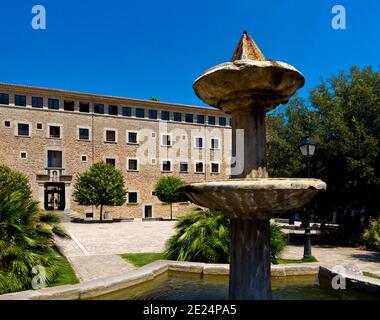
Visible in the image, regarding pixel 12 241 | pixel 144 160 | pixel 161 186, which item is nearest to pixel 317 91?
pixel 12 241

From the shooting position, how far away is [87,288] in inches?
253

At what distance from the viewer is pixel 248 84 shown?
4.39 meters

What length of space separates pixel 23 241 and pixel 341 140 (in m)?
12.7

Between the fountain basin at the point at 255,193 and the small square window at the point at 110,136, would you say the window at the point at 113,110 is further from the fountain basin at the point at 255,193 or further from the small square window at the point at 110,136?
the fountain basin at the point at 255,193

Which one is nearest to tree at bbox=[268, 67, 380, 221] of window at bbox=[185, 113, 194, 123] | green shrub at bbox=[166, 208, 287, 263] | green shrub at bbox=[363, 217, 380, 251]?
green shrub at bbox=[363, 217, 380, 251]

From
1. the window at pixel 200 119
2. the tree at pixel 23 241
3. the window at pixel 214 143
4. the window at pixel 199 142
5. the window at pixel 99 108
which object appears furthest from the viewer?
the window at pixel 214 143

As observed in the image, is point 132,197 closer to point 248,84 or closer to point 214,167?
point 214,167

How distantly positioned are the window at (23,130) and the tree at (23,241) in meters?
28.6

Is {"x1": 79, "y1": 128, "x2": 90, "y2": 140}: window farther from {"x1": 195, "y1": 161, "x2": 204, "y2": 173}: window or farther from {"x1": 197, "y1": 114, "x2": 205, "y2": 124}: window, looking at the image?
{"x1": 197, "y1": 114, "x2": 205, "y2": 124}: window

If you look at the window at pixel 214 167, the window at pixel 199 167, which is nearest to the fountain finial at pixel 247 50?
the window at pixel 199 167

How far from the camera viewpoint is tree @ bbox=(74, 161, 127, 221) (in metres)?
31.5

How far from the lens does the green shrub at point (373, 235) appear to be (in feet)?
45.4

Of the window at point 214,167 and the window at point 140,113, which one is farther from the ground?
the window at point 140,113
